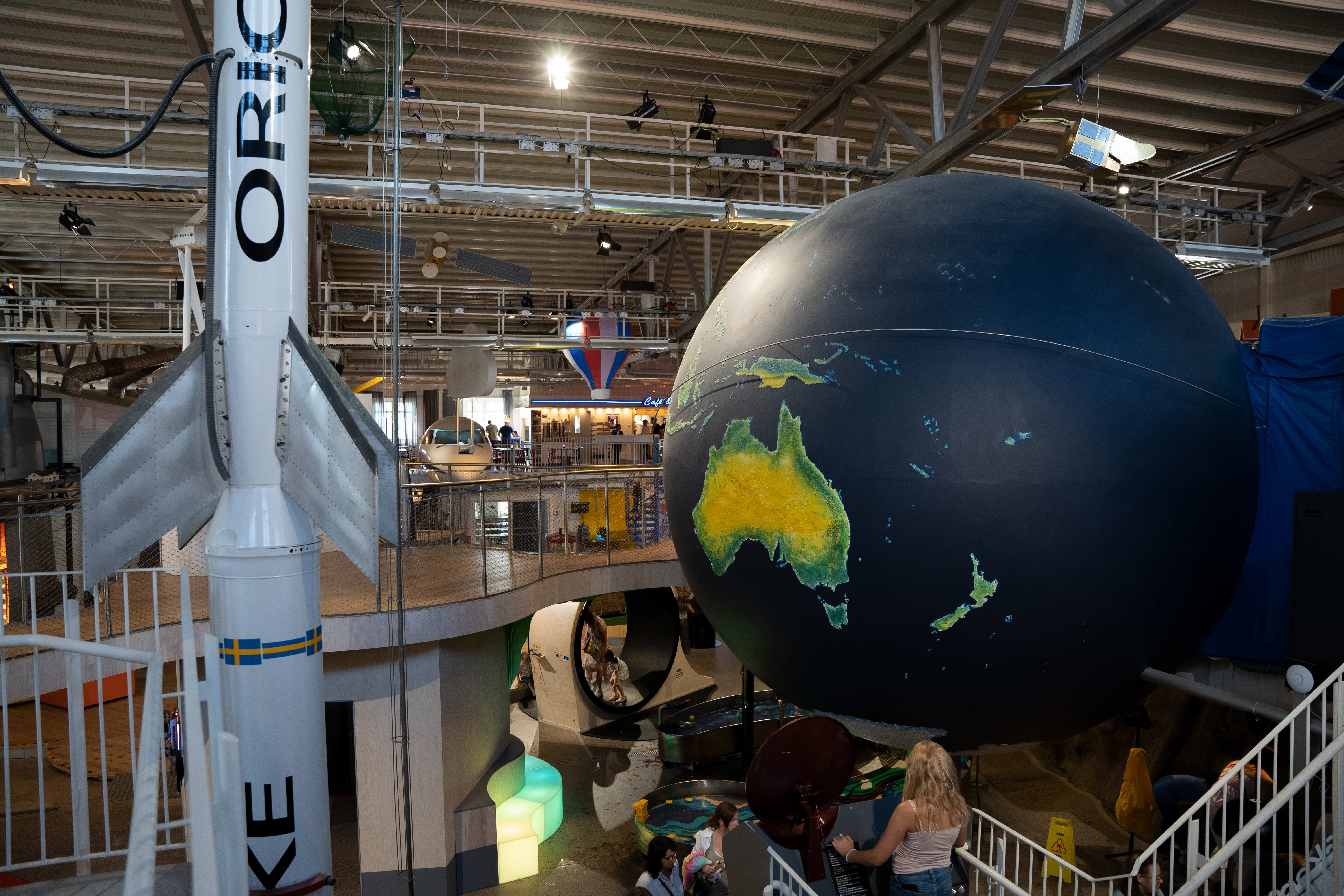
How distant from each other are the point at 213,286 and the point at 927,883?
5110mm

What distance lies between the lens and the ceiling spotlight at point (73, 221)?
1451 centimetres

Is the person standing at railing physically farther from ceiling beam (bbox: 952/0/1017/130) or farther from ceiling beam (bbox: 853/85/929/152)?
ceiling beam (bbox: 853/85/929/152)

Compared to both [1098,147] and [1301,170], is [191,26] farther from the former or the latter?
[1301,170]

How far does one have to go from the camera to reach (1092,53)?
799 cm

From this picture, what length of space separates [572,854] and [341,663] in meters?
3.71

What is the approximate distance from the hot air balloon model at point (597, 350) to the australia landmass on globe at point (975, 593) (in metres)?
15.7

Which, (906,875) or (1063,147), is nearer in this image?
(906,875)

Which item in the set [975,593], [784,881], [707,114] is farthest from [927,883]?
[707,114]

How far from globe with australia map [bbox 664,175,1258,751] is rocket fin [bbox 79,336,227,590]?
11.1 ft

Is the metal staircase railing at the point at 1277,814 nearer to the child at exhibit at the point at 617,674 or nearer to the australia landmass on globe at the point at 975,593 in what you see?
the australia landmass on globe at the point at 975,593

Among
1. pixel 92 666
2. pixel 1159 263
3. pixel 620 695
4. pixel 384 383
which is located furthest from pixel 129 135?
pixel 384 383

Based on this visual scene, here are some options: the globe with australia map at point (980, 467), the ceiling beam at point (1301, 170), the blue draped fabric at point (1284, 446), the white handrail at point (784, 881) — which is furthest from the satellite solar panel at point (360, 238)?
the ceiling beam at point (1301, 170)

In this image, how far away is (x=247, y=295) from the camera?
4938mm

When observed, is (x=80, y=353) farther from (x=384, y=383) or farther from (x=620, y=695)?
(x=620, y=695)
